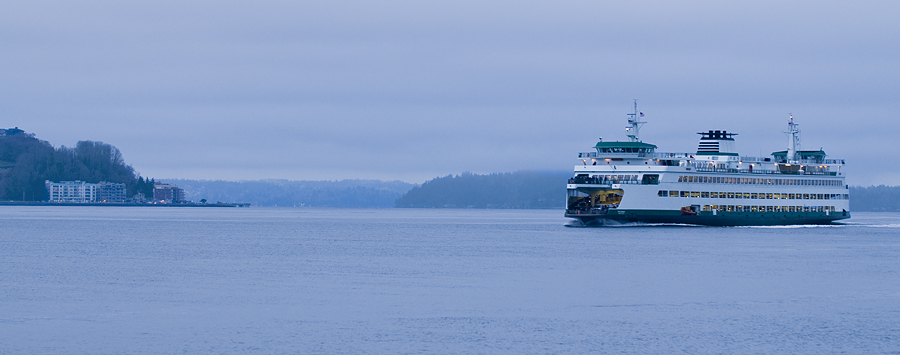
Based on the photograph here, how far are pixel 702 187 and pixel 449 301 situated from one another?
6818 cm

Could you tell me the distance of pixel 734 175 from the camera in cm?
10556

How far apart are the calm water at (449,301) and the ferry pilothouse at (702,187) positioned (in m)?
28.3

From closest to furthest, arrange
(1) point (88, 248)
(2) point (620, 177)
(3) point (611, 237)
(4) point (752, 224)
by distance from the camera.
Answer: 1. (1) point (88, 248)
2. (3) point (611, 237)
3. (2) point (620, 177)
4. (4) point (752, 224)

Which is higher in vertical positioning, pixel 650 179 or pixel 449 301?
pixel 650 179

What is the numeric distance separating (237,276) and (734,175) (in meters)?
68.5

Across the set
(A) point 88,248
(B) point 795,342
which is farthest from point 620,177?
(B) point 795,342

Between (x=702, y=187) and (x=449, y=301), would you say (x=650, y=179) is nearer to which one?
(x=702, y=187)

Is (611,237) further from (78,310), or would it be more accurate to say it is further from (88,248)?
(78,310)

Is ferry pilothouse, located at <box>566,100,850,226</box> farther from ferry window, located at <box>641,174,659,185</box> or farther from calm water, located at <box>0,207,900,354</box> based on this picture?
calm water, located at <box>0,207,900,354</box>

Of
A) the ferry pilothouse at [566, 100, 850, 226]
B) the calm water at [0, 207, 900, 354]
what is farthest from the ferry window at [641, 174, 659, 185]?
the calm water at [0, 207, 900, 354]

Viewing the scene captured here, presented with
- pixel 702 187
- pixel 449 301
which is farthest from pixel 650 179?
pixel 449 301

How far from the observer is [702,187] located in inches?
4031

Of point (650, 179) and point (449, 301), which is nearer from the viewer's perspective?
point (449, 301)

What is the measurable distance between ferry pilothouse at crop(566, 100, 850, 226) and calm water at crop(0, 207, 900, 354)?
2834 cm
